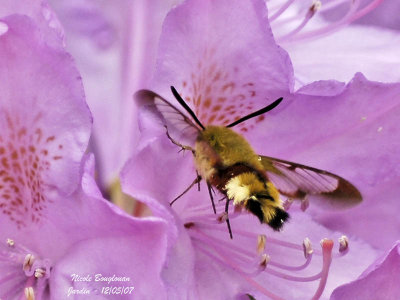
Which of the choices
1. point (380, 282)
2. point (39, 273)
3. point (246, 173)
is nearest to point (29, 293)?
point (39, 273)

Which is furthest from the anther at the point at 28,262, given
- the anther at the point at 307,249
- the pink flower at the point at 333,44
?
the pink flower at the point at 333,44

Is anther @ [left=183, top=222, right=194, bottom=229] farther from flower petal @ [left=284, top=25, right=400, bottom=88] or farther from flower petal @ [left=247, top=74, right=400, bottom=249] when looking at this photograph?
flower petal @ [left=284, top=25, right=400, bottom=88]

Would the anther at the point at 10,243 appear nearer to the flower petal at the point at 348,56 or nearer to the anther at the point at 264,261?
the anther at the point at 264,261

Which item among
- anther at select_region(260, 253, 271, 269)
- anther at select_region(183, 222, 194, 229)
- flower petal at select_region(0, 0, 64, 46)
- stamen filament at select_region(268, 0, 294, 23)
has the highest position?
flower petal at select_region(0, 0, 64, 46)

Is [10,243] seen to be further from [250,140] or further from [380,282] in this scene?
[380,282]

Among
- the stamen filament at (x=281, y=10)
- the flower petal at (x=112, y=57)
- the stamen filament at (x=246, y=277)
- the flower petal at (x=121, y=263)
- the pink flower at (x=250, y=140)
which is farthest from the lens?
the flower petal at (x=112, y=57)

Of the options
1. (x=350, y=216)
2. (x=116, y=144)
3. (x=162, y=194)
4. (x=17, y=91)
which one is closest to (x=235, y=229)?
(x=162, y=194)

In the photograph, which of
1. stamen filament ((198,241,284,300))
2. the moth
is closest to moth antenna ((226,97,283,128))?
the moth

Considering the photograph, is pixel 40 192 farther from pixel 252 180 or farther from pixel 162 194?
pixel 252 180

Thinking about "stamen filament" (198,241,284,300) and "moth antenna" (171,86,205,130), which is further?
"stamen filament" (198,241,284,300)
